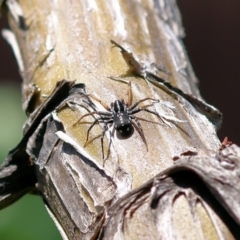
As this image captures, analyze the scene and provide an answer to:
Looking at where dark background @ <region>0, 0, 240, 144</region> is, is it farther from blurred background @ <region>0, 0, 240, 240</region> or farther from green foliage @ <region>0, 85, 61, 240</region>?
green foliage @ <region>0, 85, 61, 240</region>

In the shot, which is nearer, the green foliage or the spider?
the spider

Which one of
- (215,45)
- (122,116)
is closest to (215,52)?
(215,45)

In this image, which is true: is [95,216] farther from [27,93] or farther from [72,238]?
[27,93]

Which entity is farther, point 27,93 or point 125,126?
point 27,93

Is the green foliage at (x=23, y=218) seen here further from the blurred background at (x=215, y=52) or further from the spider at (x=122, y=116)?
the blurred background at (x=215, y=52)

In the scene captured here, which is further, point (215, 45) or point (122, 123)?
point (215, 45)

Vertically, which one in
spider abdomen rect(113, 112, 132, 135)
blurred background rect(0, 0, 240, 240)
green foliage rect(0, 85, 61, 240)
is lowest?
blurred background rect(0, 0, 240, 240)

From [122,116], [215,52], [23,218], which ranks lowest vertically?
[215,52]

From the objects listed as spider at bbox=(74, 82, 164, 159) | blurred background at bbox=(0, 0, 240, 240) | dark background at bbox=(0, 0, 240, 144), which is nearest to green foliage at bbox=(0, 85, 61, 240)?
spider at bbox=(74, 82, 164, 159)

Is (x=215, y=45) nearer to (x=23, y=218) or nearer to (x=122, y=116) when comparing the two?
(x=23, y=218)

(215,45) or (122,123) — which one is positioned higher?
(122,123)

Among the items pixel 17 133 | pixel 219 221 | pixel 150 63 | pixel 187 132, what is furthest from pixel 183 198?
pixel 17 133
